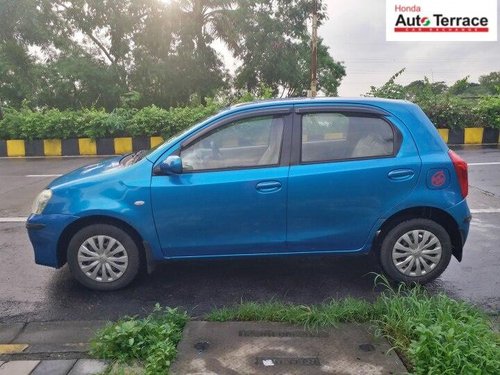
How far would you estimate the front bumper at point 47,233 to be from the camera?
3986 mm

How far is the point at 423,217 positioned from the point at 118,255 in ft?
8.56

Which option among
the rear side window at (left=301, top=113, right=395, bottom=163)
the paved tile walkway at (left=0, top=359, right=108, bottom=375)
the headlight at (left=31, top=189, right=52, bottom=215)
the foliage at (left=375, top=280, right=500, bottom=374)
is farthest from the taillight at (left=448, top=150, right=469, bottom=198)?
the headlight at (left=31, top=189, right=52, bottom=215)

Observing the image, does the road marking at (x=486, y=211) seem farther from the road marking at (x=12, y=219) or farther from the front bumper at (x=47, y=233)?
the road marking at (x=12, y=219)

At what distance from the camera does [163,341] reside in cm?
306

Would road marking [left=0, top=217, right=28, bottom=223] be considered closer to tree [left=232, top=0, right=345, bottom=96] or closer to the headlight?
the headlight

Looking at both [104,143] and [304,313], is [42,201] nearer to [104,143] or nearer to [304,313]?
[304,313]

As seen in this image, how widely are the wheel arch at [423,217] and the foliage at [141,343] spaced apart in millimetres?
1895

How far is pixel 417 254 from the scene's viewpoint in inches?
160

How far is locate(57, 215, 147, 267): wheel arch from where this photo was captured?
4.02m

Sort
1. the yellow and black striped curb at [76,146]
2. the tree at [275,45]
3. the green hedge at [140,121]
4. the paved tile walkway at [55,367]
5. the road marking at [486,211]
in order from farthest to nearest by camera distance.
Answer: the tree at [275,45], the yellow and black striped curb at [76,146], the green hedge at [140,121], the road marking at [486,211], the paved tile walkway at [55,367]

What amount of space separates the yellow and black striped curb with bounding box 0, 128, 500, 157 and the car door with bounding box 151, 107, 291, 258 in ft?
32.9

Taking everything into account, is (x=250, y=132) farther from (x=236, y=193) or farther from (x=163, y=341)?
(x=163, y=341)

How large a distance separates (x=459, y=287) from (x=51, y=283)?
3647 mm

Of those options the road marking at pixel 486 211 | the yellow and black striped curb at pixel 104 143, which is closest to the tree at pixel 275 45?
the yellow and black striped curb at pixel 104 143
